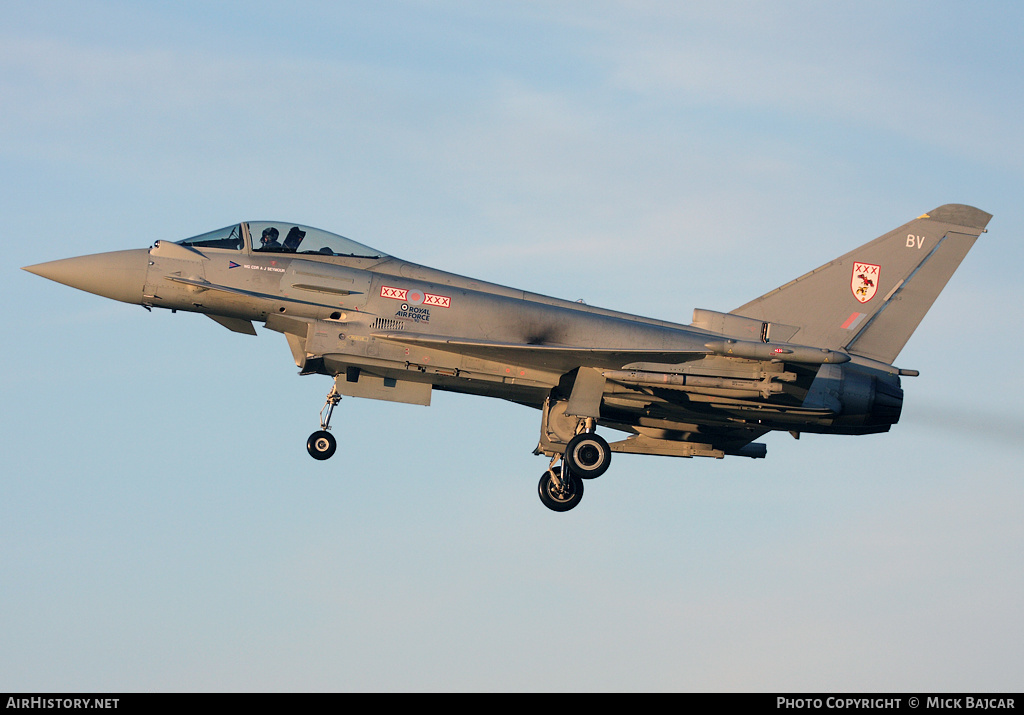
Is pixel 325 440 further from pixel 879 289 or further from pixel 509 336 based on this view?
pixel 879 289

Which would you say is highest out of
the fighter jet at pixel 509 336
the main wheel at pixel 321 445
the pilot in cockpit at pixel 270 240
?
the pilot in cockpit at pixel 270 240

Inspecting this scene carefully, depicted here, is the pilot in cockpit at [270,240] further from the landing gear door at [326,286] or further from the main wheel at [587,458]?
the main wheel at [587,458]

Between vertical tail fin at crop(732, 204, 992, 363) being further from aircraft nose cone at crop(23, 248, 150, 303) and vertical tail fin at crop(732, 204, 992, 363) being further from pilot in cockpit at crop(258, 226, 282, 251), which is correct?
aircraft nose cone at crop(23, 248, 150, 303)

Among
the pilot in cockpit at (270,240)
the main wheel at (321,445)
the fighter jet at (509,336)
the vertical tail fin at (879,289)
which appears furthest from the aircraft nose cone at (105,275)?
the vertical tail fin at (879,289)

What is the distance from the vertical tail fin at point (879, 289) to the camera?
21578mm

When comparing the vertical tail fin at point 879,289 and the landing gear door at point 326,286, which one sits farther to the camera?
the vertical tail fin at point 879,289

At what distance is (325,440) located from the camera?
68.0 ft

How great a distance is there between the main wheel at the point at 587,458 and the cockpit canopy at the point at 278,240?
524 centimetres

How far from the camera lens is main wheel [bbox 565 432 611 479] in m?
20.6

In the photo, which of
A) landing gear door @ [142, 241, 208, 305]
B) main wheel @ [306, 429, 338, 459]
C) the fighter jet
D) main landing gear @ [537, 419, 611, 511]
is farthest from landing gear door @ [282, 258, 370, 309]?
main landing gear @ [537, 419, 611, 511]

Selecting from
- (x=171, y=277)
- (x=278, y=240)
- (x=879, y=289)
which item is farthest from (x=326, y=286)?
(x=879, y=289)

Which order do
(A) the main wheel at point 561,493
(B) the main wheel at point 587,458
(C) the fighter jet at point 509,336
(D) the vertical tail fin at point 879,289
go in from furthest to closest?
(A) the main wheel at point 561,493, (D) the vertical tail fin at point 879,289, (B) the main wheel at point 587,458, (C) the fighter jet at point 509,336
